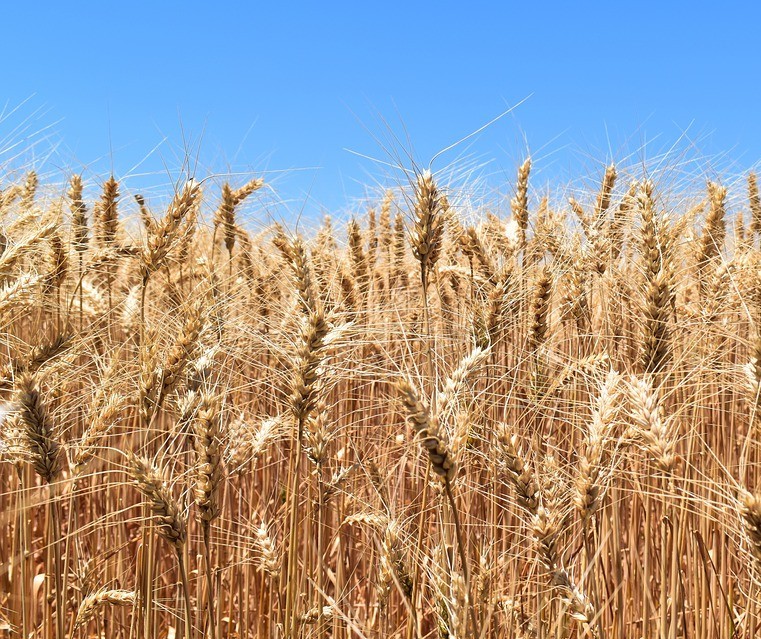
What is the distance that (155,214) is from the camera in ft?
9.18

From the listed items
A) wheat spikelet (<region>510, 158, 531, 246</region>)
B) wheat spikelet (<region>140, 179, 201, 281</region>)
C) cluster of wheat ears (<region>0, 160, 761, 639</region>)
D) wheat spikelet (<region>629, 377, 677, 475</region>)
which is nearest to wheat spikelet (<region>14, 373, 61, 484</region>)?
cluster of wheat ears (<region>0, 160, 761, 639</region>)

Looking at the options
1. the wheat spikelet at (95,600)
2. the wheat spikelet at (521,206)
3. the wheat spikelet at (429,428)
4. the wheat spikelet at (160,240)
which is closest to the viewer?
the wheat spikelet at (429,428)

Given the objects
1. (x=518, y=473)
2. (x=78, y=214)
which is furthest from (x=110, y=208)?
(x=518, y=473)

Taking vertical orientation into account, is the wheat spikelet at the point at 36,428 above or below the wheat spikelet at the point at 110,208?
below

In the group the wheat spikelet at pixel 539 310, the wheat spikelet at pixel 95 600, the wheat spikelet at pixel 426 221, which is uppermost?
the wheat spikelet at pixel 426 221

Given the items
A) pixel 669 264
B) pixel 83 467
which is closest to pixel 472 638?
pixel 83 467

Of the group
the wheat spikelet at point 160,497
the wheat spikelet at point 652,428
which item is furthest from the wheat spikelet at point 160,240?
the wheat spikelet at point 652,428

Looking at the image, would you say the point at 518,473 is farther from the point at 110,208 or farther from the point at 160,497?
the point at 110,208

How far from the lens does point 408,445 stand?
228 centimetres

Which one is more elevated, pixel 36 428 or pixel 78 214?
pixel 78 214

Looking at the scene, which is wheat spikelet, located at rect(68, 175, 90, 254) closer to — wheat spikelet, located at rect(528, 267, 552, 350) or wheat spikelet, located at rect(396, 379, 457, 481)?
wheat spikelet, located at rect(528, 267, 552, 350)

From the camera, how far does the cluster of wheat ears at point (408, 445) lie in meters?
1.72

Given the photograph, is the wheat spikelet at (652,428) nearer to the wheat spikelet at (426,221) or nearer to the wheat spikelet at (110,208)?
the wheat spikelet at (426,221)

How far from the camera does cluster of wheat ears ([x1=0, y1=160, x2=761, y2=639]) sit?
1.72 meters
